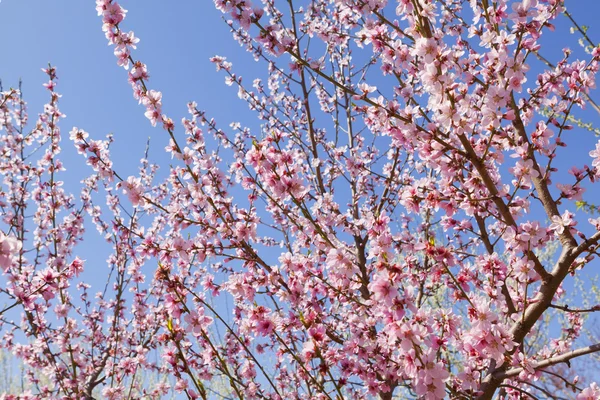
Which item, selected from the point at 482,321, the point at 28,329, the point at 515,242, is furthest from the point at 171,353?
the point at 28,329

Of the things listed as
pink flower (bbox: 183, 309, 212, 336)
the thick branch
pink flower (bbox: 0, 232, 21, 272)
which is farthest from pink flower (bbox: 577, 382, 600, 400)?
pink flower (bbox: 0, 232, 21, 272)

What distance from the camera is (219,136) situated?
6.23m

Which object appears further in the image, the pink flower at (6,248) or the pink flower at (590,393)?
the pink flower at (590,393)

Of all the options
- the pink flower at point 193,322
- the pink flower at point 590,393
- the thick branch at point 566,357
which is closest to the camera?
the thick branch at point 566,357

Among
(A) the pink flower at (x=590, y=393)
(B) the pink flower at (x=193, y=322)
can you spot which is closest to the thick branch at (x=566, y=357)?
(A) the pink flower at (x=590, y=393)

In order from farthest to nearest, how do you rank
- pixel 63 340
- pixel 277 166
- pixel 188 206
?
1. pixel 63 340
2. pixel 188 206
3. pixel 277 166

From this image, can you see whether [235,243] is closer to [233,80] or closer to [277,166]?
[277,166]

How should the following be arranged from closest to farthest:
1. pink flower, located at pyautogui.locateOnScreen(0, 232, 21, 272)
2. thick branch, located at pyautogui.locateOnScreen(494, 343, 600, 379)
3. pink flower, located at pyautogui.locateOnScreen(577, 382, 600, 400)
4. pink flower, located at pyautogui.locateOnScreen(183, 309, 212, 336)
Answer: pink flower, located at pyautogui.locateOnScreen(0, 232, 21, 272)
thick branch, located at pyautogui.locateOnScreen(494, 343, 600, 379)
pink flower, located at pyautogui.locateOnScreen(577, 382, 600, 400)
pink flower, located at pyautogui.locateOnScreen(183, 309, 212, 336)

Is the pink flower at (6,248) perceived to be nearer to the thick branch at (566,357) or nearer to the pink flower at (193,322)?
the pink flower at (193,322)

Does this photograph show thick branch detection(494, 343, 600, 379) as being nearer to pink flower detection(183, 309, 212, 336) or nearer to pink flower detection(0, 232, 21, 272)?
pink flower detection(183, 309, 212, 336)

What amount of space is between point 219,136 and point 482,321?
4.55 metres

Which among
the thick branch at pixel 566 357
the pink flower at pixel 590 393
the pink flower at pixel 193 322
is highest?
the pink flower at pixel 193 322

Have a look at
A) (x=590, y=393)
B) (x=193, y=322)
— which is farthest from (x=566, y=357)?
(x=193, y=322)

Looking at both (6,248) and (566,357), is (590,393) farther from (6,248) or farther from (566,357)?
(6,248)
